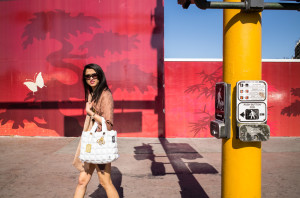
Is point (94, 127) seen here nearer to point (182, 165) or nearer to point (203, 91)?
point (182, 165)

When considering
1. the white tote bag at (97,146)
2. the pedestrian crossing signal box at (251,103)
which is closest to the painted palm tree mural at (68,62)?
the white tote bag at (97,146)

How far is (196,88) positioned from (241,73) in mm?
5688

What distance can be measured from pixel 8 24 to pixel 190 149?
274 inches

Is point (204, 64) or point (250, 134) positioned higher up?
point (204, 64)

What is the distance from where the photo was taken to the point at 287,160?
5.16 m

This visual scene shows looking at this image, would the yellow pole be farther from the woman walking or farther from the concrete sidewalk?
the concrete sidewalk

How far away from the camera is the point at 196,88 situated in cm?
768

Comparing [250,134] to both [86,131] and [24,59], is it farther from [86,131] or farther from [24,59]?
[24,59]

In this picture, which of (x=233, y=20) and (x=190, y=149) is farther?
(x=190, y=149)

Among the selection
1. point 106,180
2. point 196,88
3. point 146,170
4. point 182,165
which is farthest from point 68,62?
point 106,180

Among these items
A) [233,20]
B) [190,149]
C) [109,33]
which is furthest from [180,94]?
[233,20]

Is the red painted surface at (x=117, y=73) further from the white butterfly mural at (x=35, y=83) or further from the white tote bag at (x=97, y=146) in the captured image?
the white tote bag at (x=97, y=146)

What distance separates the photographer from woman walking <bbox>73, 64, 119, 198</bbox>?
255 cm

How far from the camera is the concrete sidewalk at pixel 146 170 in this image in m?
3.60
